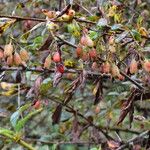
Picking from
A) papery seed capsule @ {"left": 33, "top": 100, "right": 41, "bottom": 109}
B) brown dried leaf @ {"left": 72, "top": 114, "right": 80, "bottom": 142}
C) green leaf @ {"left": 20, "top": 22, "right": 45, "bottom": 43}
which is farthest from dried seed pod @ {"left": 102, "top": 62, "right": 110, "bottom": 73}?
brown dried leaf @ {"left": 72, "top": 114, "right": 80, "bottom": 142}

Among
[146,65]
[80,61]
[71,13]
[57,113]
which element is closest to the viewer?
[71,13]

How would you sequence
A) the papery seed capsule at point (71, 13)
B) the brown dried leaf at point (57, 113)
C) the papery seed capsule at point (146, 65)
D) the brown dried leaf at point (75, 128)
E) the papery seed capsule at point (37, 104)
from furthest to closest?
the brown dried leaf at point (75, 128), the brown dried leaf at point (57, 113), the papery seed capsule at point (37, 104), the papery seed capsule at point (146, 65), the papery seed capsule at point (71, 13)

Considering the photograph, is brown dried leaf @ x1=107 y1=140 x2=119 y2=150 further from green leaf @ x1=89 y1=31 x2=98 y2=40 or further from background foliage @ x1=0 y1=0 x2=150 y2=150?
green leaf @ x1=89 y1=31 x2=98 y2=40

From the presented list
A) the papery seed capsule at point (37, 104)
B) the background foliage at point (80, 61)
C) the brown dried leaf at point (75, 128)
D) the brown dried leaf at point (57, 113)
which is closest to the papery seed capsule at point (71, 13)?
the background foliage at point (80, 61)

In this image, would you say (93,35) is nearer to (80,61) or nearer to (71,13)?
(71,13)

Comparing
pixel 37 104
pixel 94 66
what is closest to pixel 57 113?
pixel 37 104

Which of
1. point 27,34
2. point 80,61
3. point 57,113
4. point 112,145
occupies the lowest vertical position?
point 112,145

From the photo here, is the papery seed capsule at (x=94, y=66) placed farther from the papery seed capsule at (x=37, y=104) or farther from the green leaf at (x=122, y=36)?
the papery seed capsule at (x=37, y=104)

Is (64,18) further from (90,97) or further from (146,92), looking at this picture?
(90,97)

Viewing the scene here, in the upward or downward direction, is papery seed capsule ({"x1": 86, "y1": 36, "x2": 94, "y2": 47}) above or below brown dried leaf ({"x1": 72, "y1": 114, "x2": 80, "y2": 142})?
above

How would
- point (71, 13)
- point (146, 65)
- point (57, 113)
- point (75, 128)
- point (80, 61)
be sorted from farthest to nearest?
point (75, 128) < point (57, 113) < point (80, 61) < point (146, 65) < point (71, 13)

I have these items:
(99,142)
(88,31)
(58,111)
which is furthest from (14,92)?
(88,31)
